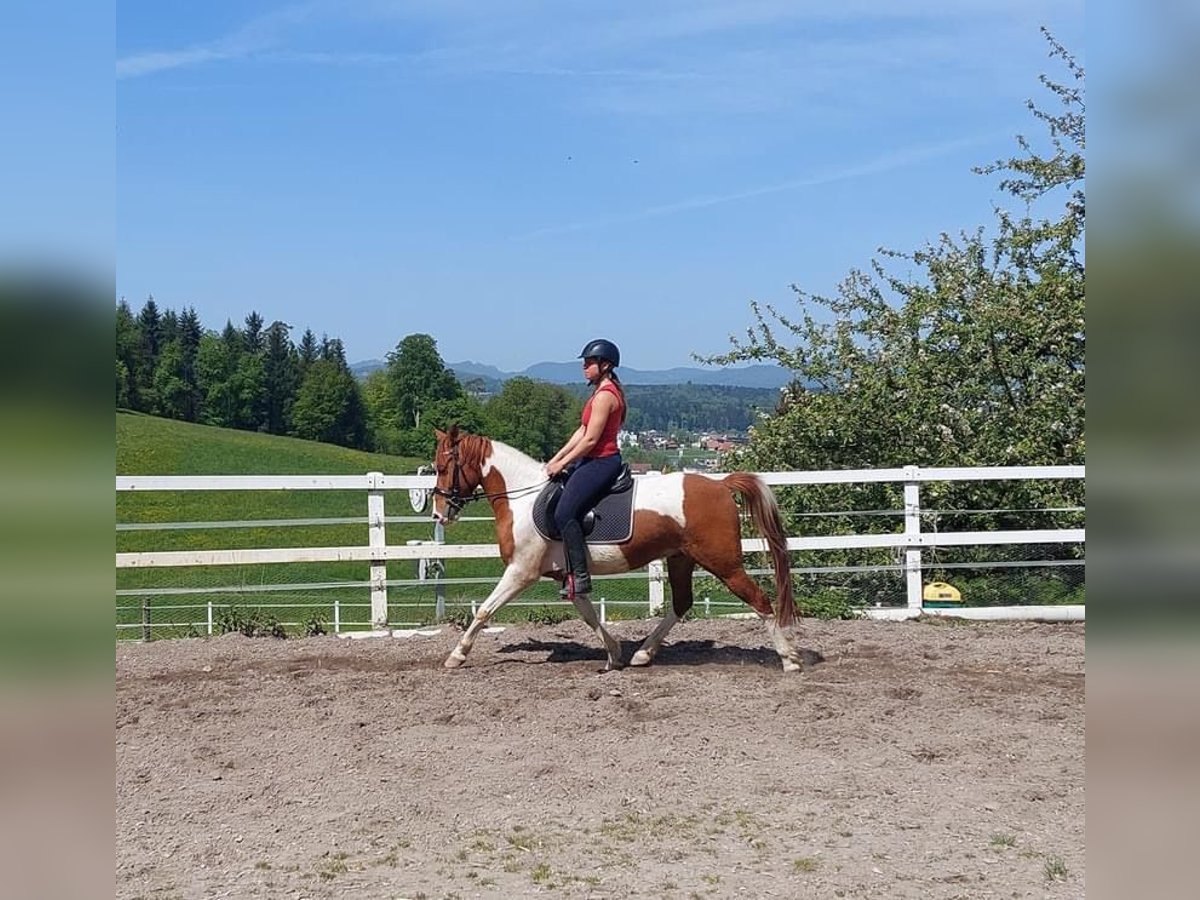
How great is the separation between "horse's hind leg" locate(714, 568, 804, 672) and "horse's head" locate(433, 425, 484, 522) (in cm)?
200

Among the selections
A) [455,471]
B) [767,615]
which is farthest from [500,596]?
[767,615]

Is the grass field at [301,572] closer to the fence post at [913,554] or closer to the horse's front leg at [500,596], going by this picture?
the fence post at [913,554]

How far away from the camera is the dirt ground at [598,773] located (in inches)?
173

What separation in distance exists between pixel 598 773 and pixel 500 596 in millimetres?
2216

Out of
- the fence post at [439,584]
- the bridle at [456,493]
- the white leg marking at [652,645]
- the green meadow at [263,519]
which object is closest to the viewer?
the white leg marking at [652,645]

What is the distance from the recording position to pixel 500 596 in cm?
765

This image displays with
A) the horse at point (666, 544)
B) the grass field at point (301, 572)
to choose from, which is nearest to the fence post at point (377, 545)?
the grass field at point (301, 572)

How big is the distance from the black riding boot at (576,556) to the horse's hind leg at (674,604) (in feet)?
2.51

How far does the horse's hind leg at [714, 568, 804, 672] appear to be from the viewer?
7.68 metres

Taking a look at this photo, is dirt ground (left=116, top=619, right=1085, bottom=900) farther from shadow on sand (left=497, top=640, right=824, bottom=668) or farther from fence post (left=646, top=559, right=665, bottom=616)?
fence post (left=646, top=559, right=665, bottom=616)

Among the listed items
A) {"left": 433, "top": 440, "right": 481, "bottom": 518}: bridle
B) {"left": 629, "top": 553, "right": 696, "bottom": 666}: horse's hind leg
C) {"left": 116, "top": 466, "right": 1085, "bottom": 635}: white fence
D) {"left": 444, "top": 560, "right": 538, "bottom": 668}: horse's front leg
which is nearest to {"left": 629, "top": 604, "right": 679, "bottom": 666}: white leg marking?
{"left": 629, "top": 553, "right": 696, "bottom": 666}: horse's hind leg
